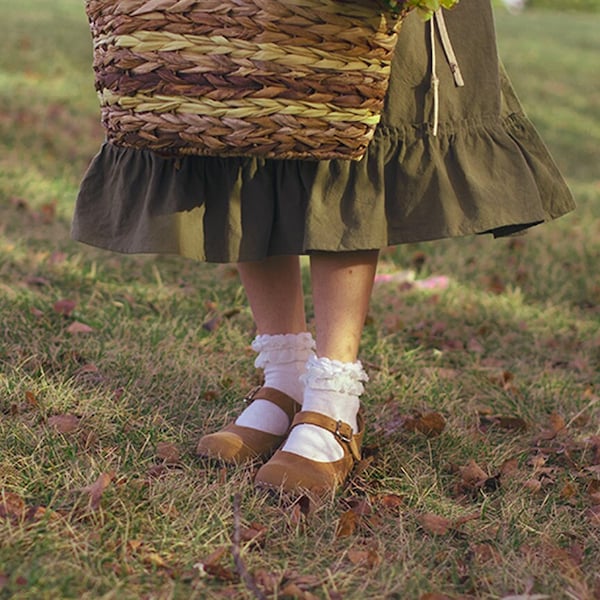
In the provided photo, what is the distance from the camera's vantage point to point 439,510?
1.89m

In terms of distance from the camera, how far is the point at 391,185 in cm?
188

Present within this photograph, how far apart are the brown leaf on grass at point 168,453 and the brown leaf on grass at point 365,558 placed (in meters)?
0.49

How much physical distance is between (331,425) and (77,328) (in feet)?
3.57

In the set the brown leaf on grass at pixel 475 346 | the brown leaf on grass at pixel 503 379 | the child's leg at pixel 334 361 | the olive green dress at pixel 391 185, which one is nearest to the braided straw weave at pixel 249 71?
the olive green dress at pixel 391 185

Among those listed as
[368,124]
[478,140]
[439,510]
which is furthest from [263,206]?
[439,510]

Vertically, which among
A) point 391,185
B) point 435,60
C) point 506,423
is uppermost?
point 435,60

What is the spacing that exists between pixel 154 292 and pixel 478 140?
1.69 metres

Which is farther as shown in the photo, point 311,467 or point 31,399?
point 31,399

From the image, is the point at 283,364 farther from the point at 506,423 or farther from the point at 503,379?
the point at 503,379

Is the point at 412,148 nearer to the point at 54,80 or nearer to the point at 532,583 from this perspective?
the point at 532,583

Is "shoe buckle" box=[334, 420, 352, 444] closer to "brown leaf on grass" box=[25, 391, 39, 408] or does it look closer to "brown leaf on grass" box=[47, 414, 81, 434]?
"brown leaf on grass" box=[47, 414, 81, 434]

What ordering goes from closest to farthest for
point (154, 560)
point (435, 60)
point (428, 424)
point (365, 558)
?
point (154, 560) → point (365, 558) → point (435, 60) → point (428, 424)

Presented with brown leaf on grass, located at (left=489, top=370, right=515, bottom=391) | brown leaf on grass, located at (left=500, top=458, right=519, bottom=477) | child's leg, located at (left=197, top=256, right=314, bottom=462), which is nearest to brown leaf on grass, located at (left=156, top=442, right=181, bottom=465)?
child's leg, located at (left=197, top=256, right=314, bottom=462)

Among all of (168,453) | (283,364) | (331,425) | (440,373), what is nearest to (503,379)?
(440,373)
